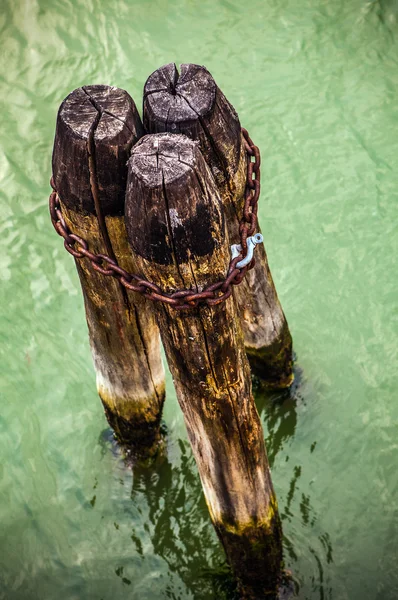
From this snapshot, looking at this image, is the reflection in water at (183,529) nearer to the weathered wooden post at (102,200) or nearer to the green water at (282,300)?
the green water at (282,300)

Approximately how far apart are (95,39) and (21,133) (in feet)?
4.57

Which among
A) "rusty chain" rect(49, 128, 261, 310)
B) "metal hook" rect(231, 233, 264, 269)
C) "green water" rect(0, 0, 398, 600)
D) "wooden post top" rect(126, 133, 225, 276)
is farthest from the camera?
"green water" rect(0, 0, 398, 600)

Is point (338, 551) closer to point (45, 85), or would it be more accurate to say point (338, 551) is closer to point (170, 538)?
point (170, 538)

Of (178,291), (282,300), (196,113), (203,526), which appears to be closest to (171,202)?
(178,291)

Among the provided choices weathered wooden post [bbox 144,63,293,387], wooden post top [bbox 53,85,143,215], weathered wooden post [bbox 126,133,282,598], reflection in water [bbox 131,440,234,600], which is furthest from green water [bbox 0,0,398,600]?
wooden post top [bbox 53,85,143,215]

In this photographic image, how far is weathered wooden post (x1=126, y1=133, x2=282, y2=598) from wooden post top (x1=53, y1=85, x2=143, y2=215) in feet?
0.47

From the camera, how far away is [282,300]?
5.35 meters

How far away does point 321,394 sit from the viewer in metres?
4.92

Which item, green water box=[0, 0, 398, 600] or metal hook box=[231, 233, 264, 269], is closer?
metal hook box=[231, 233, 264, 269]

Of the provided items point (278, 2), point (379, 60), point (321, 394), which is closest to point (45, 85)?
point (278, 2)

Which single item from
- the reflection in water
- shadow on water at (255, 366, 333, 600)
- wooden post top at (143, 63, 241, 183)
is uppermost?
wooden post top at (143, 63, 241, 183)

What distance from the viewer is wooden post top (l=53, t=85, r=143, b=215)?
2670 millimetres

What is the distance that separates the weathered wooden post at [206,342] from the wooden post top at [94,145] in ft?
0.47

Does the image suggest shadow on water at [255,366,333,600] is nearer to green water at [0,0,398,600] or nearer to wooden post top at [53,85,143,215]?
green water at [0,0,398,600]
